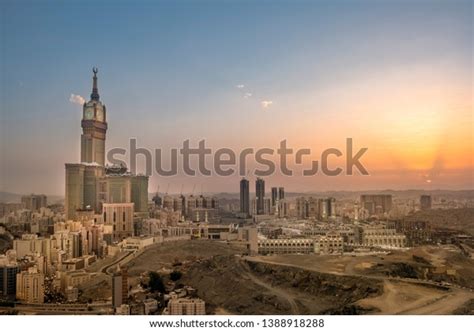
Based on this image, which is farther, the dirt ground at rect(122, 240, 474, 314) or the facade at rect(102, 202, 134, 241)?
the facade at rect(102, 202, 134, 241)

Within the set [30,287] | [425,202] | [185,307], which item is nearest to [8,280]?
[30,287]

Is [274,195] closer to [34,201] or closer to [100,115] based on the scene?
[100,115]

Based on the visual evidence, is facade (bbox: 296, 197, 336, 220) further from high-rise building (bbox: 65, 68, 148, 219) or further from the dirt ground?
high-rise building (bbox: 65, 68, 148, 219)

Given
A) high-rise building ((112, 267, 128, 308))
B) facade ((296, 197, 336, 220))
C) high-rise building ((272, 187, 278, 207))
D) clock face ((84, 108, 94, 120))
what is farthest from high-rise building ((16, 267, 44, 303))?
facade ((296, 197, 336, 220))

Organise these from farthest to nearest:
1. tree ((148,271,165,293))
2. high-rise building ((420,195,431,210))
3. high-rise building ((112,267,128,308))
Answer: high-rise building ((420,195,431,210))
tree ((148,271,165,293))
high-rise building ((112,267,128,308))

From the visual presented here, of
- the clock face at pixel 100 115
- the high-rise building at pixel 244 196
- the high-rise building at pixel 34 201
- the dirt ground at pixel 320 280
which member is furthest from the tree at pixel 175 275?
the clock face at pixel 100 115
